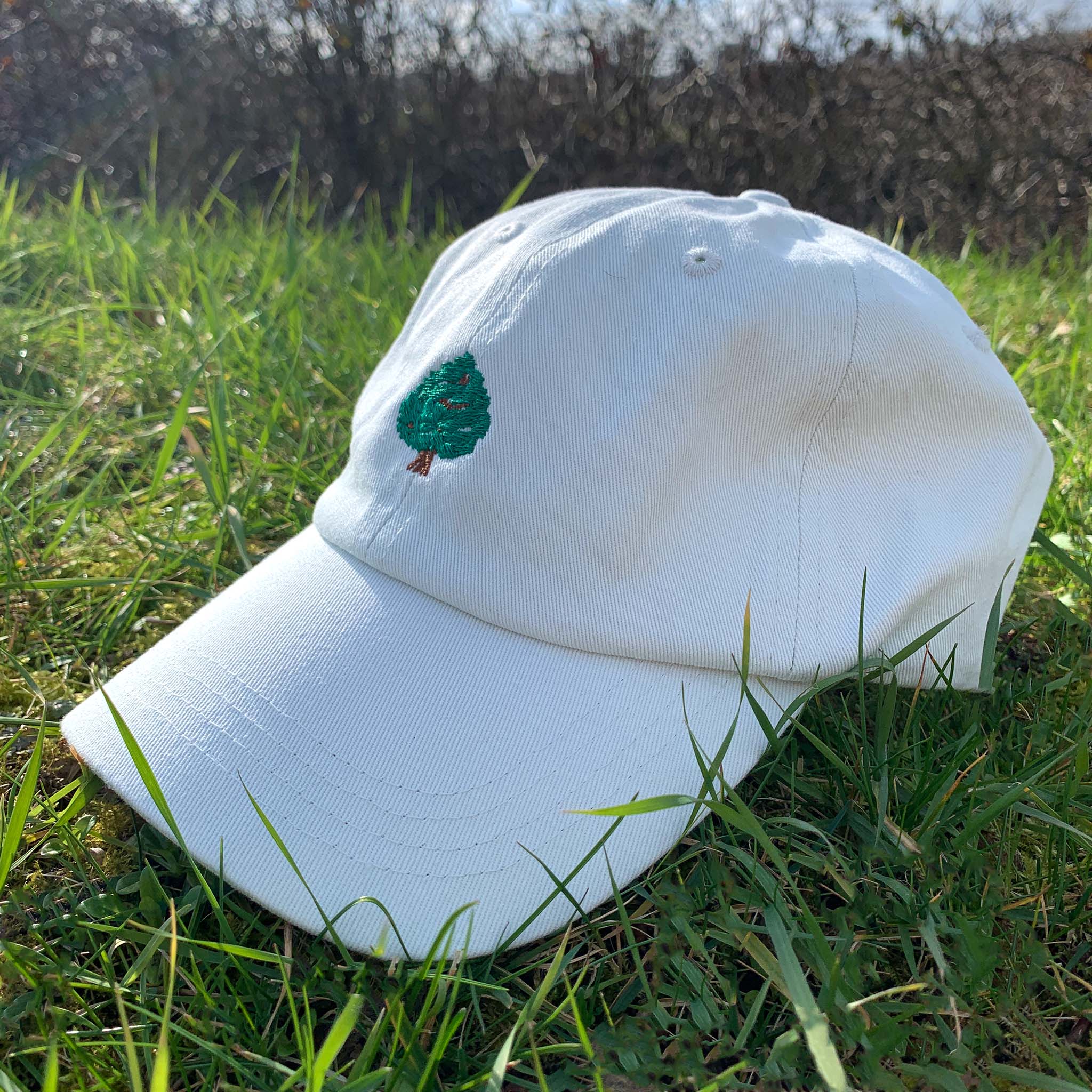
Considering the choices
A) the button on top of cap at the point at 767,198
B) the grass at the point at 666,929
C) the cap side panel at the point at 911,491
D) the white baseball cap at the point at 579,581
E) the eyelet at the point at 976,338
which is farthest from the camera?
the button on top of cap at the point at 767,198

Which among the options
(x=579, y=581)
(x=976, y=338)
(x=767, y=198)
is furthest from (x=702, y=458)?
(x=767, y=198)

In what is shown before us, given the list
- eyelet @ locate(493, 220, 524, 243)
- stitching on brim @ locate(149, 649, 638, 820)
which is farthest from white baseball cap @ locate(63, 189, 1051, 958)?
eyelet @ locate(493, 220, 524, 243)

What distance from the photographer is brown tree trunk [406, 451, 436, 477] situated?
109 cm

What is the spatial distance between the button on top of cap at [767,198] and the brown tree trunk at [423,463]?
638 mm

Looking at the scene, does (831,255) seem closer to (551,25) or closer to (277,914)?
(277,914)

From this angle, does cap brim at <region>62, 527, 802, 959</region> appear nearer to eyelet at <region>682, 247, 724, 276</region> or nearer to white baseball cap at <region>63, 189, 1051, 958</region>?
white baseball cap at <region>63, 189, 1051, 958</region>

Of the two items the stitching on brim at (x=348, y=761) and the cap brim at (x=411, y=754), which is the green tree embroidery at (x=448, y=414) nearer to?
the cap brim at (x=411, y=754)

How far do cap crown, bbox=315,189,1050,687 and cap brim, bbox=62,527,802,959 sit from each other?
5cm

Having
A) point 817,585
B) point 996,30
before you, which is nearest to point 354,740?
point 817,585

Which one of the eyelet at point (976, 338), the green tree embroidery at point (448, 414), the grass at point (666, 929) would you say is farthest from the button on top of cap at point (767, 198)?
the grass at point (666, 929)

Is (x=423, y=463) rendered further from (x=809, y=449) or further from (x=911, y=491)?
(x=911, y=491)

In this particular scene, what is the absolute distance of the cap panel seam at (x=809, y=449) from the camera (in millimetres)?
1043

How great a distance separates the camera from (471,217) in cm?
559

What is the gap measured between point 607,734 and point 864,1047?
1.24 ft
